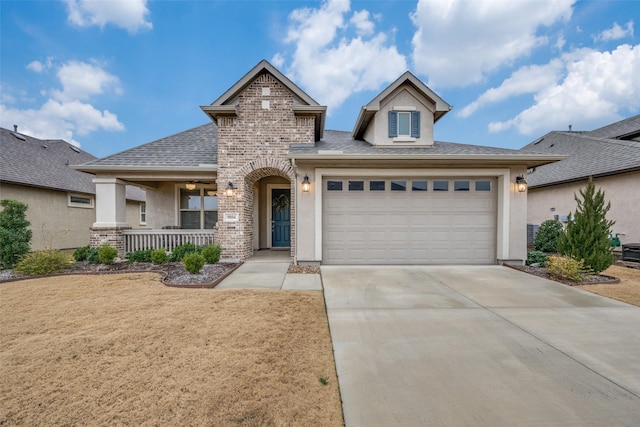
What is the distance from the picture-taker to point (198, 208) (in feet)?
34.8

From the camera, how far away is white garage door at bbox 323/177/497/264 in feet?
25.5

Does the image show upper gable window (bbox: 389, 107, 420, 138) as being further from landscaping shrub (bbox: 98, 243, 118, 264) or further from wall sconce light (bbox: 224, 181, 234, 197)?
landscaping shrub (bbox: 98, 243, 118, 264)

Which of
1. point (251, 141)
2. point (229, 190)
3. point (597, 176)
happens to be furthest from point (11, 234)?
point (597, 176)

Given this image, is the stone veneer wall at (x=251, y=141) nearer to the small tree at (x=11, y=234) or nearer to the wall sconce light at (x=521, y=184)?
the small tree at (x=11, y=234)

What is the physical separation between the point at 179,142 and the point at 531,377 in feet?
37.2

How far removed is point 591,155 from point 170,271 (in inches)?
682

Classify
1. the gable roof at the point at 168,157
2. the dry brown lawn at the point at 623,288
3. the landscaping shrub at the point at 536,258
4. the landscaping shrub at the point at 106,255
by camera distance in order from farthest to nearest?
1. the gable roof at the point at 168,157
2. the landscaping shrub at the point at 536,258
3. the landscaping shrub at the point at 106,255
4. the dry brown lawn at the point at 623,288

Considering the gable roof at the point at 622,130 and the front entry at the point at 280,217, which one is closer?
the front entry at the point at 280,217

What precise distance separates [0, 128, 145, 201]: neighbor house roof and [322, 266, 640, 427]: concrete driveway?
1351 centimetres

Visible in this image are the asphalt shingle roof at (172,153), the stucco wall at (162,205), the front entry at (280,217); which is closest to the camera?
the asphalt shingle roof at (172,153)

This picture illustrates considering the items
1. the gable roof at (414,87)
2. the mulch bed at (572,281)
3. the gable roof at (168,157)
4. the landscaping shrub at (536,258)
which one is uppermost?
the gable roof at (414,87)

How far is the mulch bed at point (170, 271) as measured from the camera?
19.3 ft

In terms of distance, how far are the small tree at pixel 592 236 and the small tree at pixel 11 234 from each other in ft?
47.1

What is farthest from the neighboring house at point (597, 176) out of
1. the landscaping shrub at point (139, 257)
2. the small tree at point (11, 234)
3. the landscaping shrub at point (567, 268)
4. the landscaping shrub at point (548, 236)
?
the small tree at point (11, 234)
